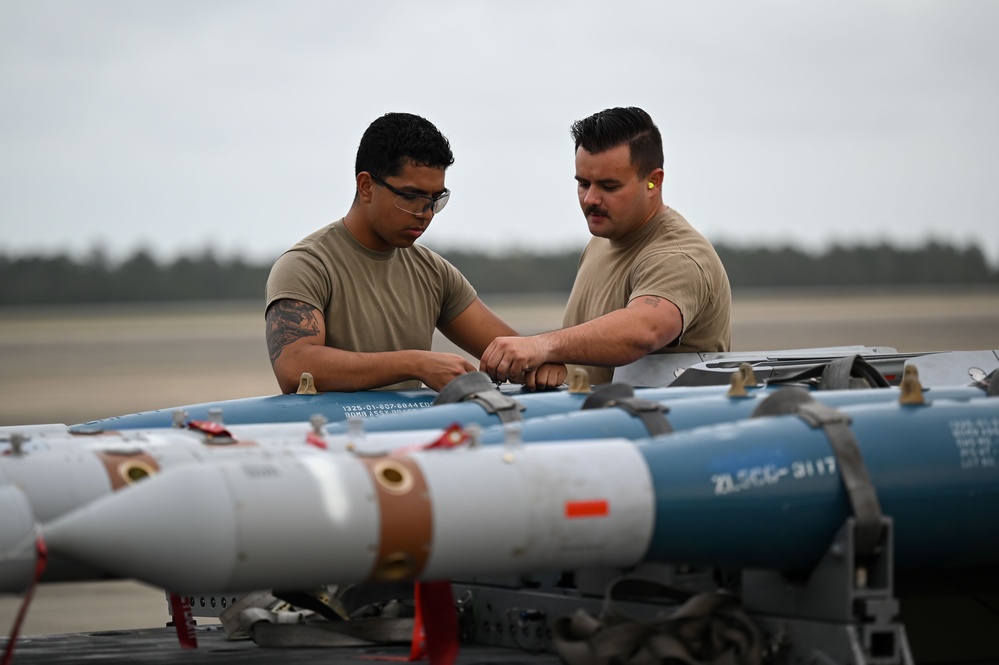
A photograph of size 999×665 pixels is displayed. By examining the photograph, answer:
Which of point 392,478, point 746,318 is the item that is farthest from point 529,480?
point 746,318

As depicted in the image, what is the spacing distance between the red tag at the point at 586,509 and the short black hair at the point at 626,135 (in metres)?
3.09

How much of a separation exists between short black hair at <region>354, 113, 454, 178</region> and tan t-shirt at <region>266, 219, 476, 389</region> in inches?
13.4

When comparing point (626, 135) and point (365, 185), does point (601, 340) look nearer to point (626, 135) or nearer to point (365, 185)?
point (626, 135)

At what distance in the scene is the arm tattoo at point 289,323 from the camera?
19.3 feet

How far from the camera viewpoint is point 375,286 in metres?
6.18

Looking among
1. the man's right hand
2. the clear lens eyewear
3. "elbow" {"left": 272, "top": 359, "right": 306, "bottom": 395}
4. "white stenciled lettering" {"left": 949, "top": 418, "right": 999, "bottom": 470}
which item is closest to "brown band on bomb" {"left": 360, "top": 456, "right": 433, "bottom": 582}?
"white stenciled lettering" {"left": 949, "top": 418, "right": 999, "bottom": 470}

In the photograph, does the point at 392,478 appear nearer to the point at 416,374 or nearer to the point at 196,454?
the point at 196,454

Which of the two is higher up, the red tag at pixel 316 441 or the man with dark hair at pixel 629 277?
the man with dark hair at pixel 629 277

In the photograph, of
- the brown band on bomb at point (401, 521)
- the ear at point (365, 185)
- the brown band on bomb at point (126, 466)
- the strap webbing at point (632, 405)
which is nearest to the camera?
the brown band on bomb at point (401, 521)

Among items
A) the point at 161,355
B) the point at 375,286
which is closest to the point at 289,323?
the point at 375,286

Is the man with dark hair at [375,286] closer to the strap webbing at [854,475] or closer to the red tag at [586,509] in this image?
the strap webbing at [854,475]

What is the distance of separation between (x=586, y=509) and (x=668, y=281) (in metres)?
2.71

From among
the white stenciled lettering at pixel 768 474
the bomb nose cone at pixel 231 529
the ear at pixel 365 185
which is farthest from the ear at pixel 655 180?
the bomb nose cone at pixel 231 529

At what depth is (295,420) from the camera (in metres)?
5.55
